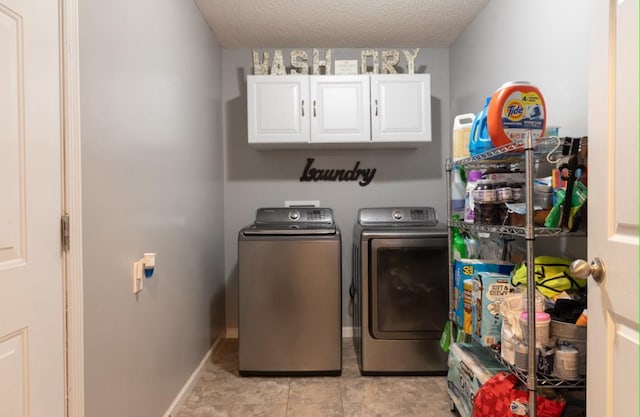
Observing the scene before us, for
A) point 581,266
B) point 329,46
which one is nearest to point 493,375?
point 581,266

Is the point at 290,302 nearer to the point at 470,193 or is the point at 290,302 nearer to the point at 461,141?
the point at 470,193

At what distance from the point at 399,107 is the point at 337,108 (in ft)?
1.48

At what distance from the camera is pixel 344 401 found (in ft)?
7.09

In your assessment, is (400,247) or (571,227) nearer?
(571,227)

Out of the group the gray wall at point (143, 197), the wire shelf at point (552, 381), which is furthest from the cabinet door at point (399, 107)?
the wire shelf at point (552, 381)

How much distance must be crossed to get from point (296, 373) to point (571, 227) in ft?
5.94

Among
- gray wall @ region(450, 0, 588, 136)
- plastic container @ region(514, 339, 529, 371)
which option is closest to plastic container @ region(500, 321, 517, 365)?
plastic container @ region(514, 339, 529, 371)

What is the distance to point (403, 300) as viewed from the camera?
8.11ft

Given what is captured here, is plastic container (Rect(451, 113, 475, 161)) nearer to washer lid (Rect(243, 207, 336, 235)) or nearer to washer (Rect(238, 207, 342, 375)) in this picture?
washer (Rect(238, 207, 342, 375))

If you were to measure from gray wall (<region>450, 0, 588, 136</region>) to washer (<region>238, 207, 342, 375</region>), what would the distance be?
4.47 feet

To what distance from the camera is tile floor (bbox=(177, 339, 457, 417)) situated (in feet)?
6.73

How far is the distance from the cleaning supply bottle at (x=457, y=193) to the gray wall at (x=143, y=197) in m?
1.62

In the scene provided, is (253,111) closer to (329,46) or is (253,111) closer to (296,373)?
(329,46)

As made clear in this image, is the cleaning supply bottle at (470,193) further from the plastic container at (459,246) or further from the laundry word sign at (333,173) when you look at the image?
the laundry word sign at (333,173)
